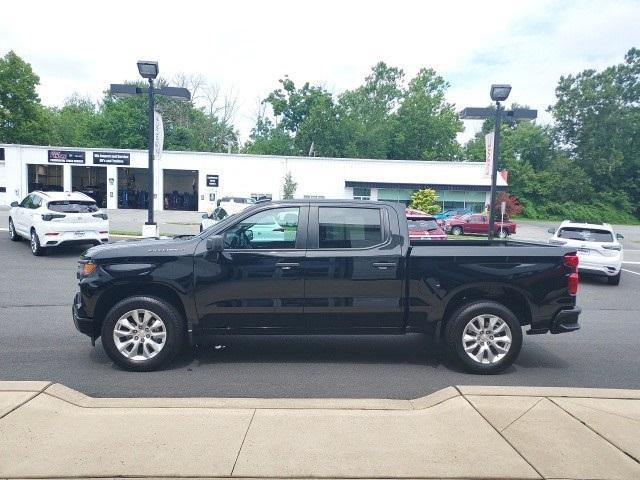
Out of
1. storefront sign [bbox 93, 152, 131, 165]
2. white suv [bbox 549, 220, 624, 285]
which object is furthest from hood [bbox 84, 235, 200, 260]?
storefront sign [bbox 93, 152, 131, 165]

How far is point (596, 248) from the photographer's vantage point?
12.7m

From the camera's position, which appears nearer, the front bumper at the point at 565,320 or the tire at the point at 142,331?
the tire at the point at 142,331

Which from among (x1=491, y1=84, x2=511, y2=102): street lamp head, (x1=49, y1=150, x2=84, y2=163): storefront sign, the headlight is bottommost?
the headlight

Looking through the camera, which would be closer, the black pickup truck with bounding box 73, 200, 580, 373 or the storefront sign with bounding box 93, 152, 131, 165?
the black pickup truck with bounding box 73, 200, 580, 373

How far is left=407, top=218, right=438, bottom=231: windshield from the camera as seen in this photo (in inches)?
643

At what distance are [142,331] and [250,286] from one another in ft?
4.10

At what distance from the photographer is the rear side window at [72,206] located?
13438 millimetres

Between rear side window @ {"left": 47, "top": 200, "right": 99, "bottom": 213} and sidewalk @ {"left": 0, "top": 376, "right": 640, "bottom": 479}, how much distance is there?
9.77m

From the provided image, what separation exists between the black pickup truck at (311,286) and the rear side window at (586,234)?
331 inches

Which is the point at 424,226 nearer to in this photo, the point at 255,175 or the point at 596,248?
the point at 596,248

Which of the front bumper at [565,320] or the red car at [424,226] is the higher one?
the red car at [424,226]

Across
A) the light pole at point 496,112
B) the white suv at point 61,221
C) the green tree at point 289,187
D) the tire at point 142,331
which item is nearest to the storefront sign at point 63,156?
the green tree at point 289,187

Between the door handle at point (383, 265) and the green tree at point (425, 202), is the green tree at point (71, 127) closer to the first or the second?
the green tree at point (425, 202)

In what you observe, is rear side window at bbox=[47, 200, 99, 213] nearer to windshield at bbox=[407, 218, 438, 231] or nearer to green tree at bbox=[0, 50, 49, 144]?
windshield at bbox=[407, 218, 438, 231]
